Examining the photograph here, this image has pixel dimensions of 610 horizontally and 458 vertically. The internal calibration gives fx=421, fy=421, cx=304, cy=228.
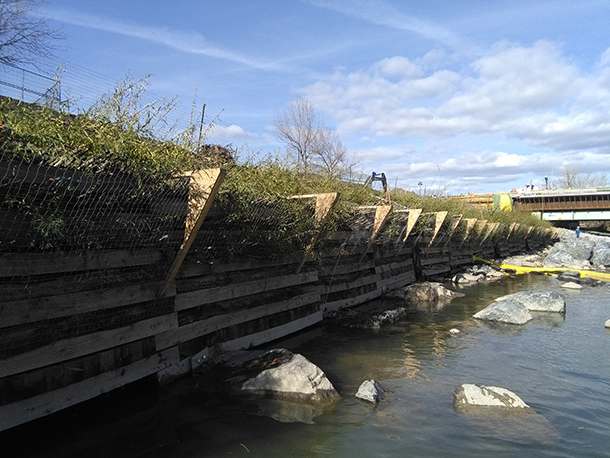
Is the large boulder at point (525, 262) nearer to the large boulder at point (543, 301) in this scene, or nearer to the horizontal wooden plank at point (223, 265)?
the large boulder at point (543, 301)

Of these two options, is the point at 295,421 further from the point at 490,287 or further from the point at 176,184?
the point at 490,287

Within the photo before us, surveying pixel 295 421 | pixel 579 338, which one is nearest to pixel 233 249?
pixel 295 421

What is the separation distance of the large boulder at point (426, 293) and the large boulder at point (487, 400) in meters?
6.53

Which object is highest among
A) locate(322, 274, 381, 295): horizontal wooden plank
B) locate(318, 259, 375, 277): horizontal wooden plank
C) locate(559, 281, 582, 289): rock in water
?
locate(318, 259, 375, 277): horizontal wooden plank

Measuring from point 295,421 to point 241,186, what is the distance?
2866 mm

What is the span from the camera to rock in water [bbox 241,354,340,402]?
4.68 meters

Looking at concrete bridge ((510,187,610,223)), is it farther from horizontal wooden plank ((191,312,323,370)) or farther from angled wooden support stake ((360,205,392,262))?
horizontal wooden plank ((191,312,323,370))

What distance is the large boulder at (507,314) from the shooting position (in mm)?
8716

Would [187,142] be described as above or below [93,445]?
above

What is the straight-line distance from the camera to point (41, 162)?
11.1 feet

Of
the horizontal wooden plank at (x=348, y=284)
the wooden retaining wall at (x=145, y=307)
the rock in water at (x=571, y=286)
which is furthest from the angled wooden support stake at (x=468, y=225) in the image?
the wooden retaining wall at (x=145, y=307)

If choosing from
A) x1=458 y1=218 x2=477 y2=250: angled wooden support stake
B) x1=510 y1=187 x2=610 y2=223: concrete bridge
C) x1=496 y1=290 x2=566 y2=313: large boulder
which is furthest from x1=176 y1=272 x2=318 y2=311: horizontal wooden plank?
x1=510 y1=187 x2=610 y2=223: concrete bridge

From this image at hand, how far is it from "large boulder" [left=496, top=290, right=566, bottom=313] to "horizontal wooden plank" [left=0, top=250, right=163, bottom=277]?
862cm

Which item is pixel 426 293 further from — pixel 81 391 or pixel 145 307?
pixel 81 391
